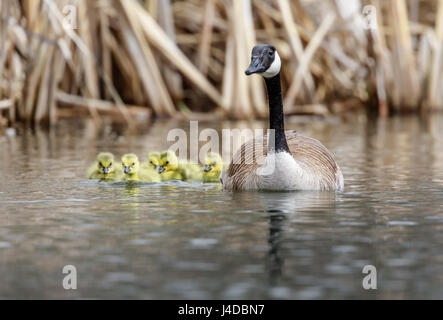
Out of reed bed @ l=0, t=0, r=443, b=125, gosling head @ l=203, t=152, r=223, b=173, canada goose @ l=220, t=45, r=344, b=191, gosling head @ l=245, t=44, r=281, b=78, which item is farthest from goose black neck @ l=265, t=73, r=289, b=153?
reed bed @ l=0, t=0, r=443, b=125

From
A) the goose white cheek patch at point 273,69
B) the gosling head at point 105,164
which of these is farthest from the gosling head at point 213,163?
the goose white cheek patch at point 273,69

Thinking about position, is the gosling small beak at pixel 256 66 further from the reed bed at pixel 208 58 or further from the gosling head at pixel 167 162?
the reed bed at pixel 208 58

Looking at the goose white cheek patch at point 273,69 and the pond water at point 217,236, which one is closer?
the pond water at point 217,236

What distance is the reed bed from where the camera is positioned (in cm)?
1355

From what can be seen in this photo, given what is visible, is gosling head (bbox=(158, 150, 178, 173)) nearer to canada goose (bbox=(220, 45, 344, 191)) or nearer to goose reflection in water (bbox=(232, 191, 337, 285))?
canada goose (bbox=(220, 45, 344, 191))

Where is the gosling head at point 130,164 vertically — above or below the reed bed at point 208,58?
below

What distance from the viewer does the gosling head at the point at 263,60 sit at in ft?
25.0

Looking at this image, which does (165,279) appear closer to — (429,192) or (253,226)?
(253,226)

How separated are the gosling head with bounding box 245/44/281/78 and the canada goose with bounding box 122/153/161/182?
58.9 inches

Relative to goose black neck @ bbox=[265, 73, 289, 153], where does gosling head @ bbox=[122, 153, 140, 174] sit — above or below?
below

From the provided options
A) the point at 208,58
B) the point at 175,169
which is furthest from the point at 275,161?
the point at 208,58

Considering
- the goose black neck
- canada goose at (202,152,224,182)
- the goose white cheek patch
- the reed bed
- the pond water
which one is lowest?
the pond water
